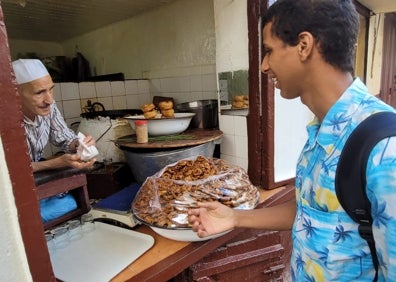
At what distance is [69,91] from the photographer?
2.46m

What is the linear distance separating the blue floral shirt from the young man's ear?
5.4 inches

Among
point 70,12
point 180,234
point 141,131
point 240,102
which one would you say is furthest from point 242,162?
point 70,12

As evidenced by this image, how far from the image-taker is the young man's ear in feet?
2.20

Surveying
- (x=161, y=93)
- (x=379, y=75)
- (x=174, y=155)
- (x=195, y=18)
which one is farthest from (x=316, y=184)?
(x=379, y=75)

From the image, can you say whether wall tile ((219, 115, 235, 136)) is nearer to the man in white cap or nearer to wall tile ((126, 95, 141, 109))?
the man in white cap

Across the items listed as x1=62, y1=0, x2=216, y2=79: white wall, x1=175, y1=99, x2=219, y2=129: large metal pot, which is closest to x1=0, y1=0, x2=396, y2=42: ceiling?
x1=62, y1=0, x2=216, y2=79: white wall

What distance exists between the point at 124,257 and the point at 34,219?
0.49 metres

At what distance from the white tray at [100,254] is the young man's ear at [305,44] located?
871 millimetres

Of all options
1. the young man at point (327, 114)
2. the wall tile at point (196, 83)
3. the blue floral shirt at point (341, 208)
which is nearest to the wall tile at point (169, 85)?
the wall tile at point (196, 83)

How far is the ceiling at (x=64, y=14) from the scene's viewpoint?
2.34 m

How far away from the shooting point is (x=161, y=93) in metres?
2.86

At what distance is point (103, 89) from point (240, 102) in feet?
5.31

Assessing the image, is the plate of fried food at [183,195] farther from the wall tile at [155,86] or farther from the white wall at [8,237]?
the wall tile at [155,86]

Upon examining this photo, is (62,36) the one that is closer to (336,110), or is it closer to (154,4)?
(154,4)
